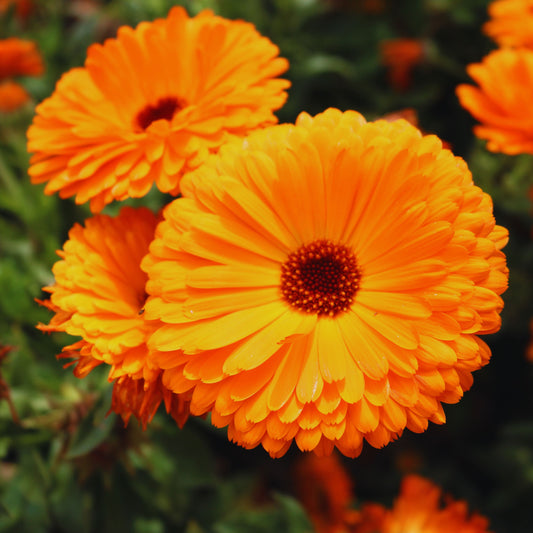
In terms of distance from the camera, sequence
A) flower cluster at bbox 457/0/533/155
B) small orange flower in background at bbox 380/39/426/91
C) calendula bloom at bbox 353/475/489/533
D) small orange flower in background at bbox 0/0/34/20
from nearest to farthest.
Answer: flower cluster at bbox 457/0/533/155, calendula bloom at bbox 353/475/489/533, small orange flower in background at bbox 380/39/426/91, small orange flower in background at bbox 0/0/34/20

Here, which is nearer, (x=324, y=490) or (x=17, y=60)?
(x=324, y=490)

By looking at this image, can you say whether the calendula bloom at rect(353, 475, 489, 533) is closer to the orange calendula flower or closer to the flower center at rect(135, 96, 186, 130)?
the orange calendula flower

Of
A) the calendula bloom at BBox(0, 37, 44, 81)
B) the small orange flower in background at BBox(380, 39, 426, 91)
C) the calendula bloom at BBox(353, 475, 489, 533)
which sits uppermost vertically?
the calendula bloom at BBox(0, 37, 44, 81)

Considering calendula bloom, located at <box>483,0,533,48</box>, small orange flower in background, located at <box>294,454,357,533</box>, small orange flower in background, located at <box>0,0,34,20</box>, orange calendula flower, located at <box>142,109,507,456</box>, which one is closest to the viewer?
orange calendula flower, located at <box>142,109,507,456</box>

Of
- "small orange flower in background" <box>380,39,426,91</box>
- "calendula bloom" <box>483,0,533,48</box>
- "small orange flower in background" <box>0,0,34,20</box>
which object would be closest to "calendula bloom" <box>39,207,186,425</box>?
"calendula bloom" <box>483,0,533,48</box>

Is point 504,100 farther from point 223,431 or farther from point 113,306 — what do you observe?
point 223,431

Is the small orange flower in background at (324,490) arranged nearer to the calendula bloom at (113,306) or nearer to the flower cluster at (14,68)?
the calendula bloom at (113,306)

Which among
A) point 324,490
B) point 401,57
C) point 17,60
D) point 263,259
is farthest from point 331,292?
point 17,60
